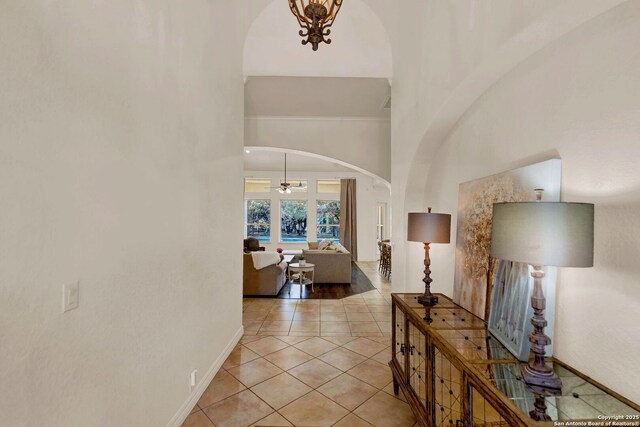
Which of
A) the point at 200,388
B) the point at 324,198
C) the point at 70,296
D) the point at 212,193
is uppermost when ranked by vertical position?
the point at 324,198

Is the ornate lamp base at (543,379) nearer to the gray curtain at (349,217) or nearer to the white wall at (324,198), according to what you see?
the gray curtain at (349,217)

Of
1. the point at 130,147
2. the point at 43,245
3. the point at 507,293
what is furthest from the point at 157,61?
the point at 507,293

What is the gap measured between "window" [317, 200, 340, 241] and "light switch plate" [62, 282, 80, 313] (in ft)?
29.9

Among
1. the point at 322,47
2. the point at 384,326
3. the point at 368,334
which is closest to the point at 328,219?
the point at 384,326

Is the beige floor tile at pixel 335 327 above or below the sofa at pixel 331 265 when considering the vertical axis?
below

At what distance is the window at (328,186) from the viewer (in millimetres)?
10350

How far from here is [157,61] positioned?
180 centimetres

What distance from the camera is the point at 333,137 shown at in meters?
5.47

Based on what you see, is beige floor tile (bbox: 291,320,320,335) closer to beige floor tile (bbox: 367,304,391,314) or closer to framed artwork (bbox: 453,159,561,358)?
beige floor tile (bbox: 367,304,391,314)

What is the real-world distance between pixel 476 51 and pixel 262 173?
8761 millimetres

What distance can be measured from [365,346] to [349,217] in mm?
6630

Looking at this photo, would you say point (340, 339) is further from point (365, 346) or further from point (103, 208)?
point (103, 208)

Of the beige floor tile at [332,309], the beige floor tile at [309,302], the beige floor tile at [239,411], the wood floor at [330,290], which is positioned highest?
the beige floor tile at [239,411]

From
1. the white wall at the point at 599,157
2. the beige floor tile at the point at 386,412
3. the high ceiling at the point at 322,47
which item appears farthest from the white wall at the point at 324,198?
the white wall at the point at 599,157
